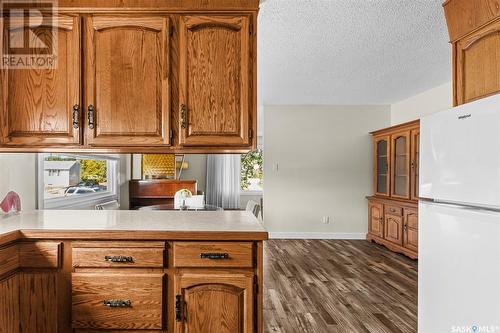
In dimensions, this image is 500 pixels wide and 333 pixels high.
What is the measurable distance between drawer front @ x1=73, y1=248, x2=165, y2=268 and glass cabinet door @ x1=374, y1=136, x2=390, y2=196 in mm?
4460

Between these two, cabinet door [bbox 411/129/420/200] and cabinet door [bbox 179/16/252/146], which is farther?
cabinet door [bbox 411/129/420/200]

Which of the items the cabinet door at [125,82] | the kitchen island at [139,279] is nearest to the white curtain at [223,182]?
the cabinet door at [125,82]

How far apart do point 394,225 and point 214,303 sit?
4.00m

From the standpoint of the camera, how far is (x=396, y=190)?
17.3ft

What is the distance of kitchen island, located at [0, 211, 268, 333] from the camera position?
1.86m

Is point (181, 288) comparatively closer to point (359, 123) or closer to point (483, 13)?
point (483, 13)

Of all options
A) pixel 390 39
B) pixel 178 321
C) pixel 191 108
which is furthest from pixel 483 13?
pixel 178 321

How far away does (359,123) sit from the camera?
6.13 meters

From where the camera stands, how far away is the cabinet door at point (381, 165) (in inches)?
215

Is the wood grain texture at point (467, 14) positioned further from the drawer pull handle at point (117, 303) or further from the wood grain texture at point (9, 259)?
the wood grain texture at point (9, 259)

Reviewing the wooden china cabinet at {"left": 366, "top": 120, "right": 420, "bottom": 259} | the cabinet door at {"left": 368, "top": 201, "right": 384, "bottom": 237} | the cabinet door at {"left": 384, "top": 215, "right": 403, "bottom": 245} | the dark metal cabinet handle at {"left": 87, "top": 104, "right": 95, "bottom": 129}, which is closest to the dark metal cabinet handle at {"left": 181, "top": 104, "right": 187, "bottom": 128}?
the dark metal cabinet handle at {"left": 87, "top": 104, "right": 95, "bottom": 129}

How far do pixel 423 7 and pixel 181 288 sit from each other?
2560mm

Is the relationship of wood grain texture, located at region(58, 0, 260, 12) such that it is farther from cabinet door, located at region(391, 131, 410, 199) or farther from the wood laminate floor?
cabinet door, located at region(391, 131, 410, 199)

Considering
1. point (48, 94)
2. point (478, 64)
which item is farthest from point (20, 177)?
point (478, 64)
